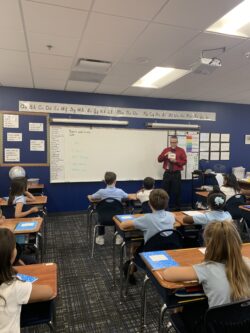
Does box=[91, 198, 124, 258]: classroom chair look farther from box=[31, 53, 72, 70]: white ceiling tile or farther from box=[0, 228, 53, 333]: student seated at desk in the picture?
box=[0, 228, 53, 333]: student seated at desk

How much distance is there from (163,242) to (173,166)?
3.70m

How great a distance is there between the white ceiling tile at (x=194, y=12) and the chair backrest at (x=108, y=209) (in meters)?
2.06

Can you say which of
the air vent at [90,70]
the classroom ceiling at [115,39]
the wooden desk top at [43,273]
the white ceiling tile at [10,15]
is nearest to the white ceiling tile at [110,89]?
the classroom ceiling at [115,39]

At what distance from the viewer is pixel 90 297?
248 cm

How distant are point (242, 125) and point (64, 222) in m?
5.00

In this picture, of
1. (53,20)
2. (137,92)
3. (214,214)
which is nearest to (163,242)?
(214,214)

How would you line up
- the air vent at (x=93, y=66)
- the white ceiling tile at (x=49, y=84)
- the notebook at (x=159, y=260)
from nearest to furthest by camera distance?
the notebook at (x=159, y=260)
the air vent at (x=93, y=66)
the white ceiling tile at (x=49, y=84)

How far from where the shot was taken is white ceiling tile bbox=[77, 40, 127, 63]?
9.40 feet

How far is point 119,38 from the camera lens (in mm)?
2703

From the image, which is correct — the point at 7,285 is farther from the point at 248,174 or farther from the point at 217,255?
the point at 248,174

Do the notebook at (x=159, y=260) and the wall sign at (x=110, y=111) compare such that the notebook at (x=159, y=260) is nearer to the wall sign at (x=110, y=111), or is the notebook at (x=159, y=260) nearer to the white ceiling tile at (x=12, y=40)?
the white ceiling tile at (x=12, y=40)

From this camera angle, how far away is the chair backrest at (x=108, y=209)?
3283 mm

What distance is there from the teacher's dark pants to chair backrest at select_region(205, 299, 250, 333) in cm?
446

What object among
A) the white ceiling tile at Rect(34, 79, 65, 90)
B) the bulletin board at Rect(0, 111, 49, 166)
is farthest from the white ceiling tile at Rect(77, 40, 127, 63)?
the bulletin board at Rect(0, 111, 49, 166)
